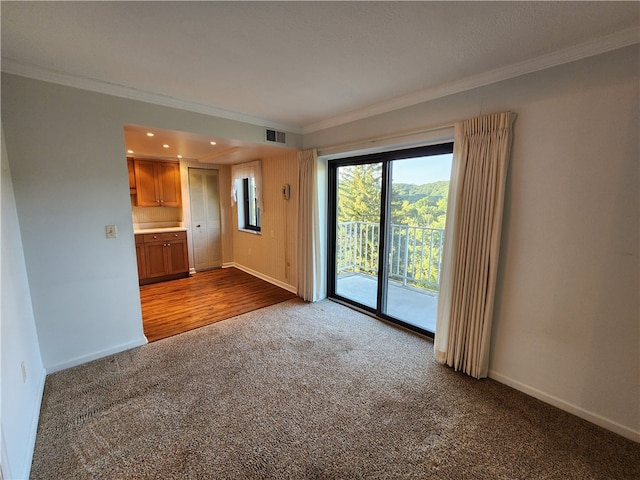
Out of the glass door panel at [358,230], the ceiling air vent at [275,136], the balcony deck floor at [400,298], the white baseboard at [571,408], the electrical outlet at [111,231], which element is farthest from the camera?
the glass door panel at [358,230]

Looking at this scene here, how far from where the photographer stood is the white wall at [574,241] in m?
1.71

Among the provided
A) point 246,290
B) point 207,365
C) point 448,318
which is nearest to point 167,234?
point 246,290

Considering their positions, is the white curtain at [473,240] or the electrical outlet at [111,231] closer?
the white curtain at [473,240]

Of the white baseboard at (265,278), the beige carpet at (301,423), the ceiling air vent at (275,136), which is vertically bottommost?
the beige carpet at (301,423)

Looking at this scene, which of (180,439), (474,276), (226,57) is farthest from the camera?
(474,276)

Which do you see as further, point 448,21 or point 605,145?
point 605,145

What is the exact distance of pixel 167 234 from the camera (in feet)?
16.2

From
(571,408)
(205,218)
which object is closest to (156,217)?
(205,218)

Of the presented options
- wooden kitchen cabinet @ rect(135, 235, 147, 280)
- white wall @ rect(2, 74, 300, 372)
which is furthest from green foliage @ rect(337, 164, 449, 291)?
wooden kitchen cabinet @ rect(135, 235, 147, 280)

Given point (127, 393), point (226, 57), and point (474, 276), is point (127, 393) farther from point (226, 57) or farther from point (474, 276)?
point (474, 276)

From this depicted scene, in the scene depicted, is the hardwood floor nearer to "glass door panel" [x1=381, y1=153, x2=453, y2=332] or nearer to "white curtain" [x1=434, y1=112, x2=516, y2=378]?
"glass door panel" [x1=381, y1=153, x2=453, y2=332]

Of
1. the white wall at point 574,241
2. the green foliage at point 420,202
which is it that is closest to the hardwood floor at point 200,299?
the green foliage at point 420,202

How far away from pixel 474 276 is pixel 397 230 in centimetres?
177

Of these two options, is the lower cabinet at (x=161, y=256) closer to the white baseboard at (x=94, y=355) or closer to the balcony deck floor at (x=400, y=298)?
the white baseboard at (x=94, y=355)
